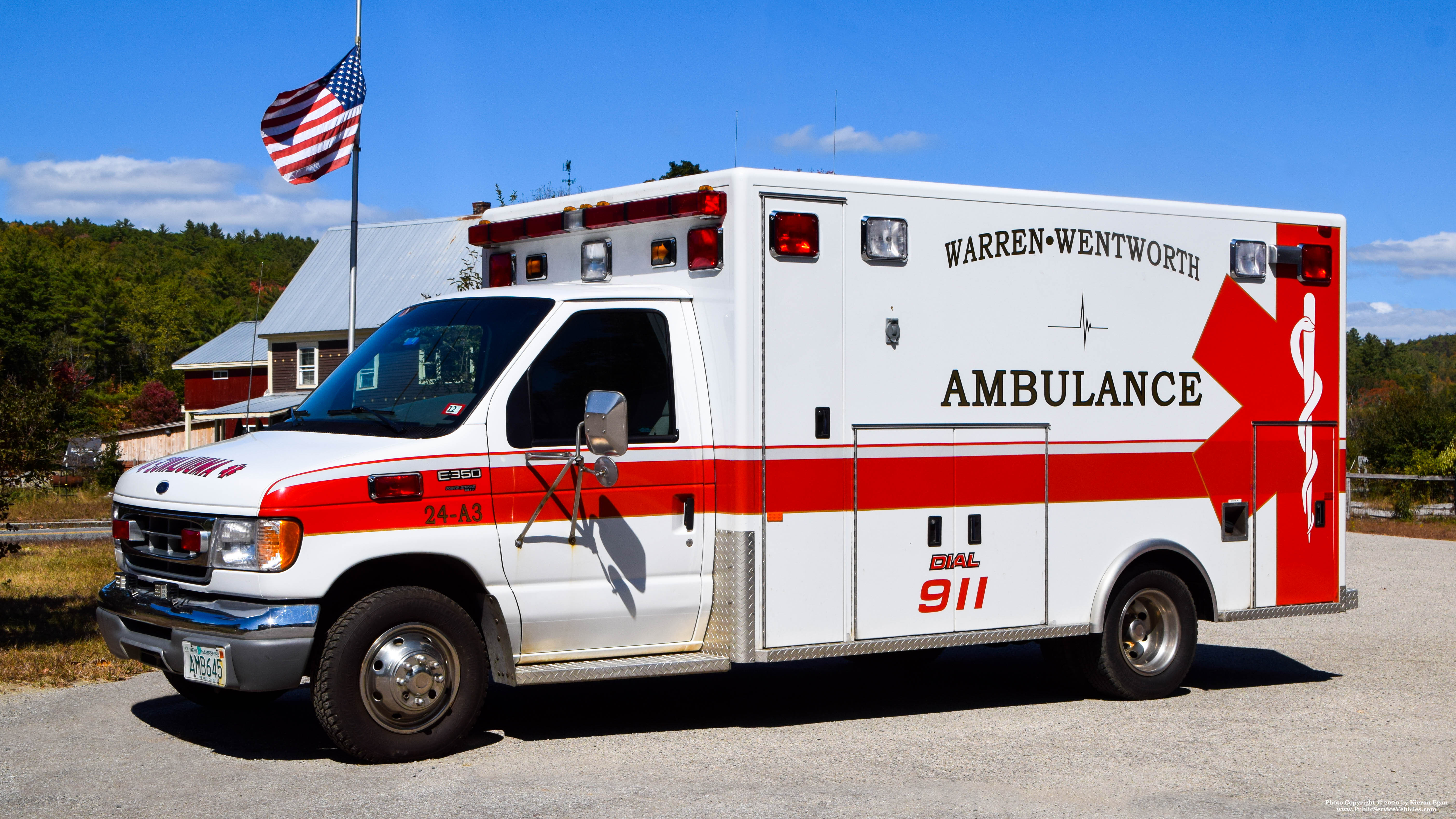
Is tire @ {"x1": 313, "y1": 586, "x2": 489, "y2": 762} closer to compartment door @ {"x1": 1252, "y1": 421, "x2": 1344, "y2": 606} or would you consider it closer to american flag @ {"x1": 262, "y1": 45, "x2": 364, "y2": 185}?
compartment door @ {"x1": 1252, "y1": 421, "x2": 1344, "y2": 606}

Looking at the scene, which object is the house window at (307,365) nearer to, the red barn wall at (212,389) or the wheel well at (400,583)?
the red barn wall at (212,389)

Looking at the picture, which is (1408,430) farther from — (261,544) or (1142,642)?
(261,544)

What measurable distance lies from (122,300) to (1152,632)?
100 m

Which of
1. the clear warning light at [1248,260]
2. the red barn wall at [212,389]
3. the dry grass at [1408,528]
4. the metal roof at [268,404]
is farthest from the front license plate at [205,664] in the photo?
the red barn wall at [212,389]

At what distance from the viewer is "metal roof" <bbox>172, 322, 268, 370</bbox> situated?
188ft

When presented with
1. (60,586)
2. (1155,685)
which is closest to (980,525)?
(1155,685)

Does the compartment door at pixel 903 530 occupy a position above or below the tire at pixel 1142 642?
above

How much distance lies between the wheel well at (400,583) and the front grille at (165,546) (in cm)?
60

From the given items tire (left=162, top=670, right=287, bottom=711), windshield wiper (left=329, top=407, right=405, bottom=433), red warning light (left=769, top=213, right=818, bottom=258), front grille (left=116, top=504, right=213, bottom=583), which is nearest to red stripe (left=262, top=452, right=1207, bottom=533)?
windshield wiper (left=329, top=407, right=405, bottom=433)

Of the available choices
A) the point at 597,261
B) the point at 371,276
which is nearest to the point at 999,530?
the point at 597,261

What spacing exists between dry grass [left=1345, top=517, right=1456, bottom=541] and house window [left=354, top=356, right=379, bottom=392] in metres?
21.9

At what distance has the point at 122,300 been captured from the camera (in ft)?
322

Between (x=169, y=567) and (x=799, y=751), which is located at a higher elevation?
(x=169, y=567)

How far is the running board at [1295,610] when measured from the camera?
920cm
